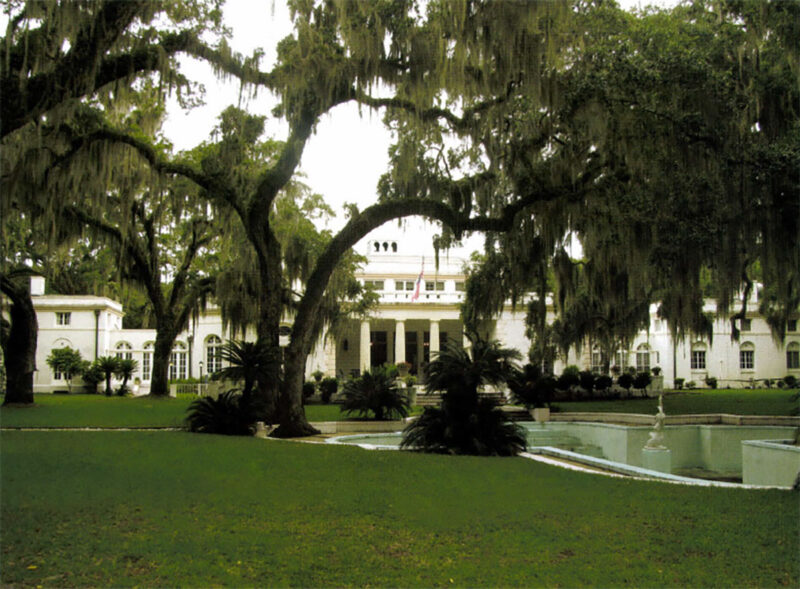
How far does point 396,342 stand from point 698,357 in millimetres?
18284

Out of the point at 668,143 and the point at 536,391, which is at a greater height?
the point at 668,143

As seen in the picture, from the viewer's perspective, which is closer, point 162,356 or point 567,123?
point 567,123

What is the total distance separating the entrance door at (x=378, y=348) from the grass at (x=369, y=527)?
45.4 meters

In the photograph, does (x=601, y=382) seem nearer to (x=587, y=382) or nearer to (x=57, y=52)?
(x=587, y=382)

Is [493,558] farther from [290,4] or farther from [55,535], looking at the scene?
→ [290,4]

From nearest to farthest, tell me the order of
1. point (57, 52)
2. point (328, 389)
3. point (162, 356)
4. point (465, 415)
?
point (57, 52) < point (465, 415) < point (162, 356) < point (328, 389)

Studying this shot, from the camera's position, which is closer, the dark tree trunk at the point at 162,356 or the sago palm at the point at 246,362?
the sago palm at the point at 246,362

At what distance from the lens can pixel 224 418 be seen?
44.4ft

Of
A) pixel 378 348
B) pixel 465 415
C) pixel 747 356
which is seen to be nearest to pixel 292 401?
pixel 465 415

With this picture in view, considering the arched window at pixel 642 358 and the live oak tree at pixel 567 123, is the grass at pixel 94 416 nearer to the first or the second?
the live oak tree at pixel 567 123

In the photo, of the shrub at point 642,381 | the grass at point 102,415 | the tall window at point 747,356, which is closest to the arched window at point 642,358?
the tall window at point 747,356

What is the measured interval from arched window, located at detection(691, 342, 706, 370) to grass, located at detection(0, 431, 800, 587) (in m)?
40.1

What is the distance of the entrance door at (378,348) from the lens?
2132 inches

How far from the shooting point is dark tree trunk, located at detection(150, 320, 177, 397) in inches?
1026
